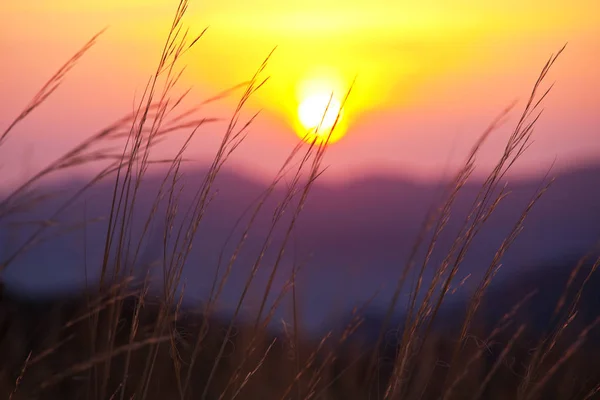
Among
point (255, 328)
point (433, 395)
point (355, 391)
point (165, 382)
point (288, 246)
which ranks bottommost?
point (433, 395)

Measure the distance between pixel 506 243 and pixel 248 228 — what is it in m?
0.54

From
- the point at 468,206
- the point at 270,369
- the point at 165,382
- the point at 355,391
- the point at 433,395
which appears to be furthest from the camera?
the point at 433,395

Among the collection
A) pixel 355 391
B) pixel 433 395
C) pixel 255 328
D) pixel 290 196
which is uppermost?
pixel 290 196

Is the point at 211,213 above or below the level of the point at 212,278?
above

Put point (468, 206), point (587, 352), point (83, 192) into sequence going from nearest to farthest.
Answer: point (83, 192) < point (468, 206) < point (587, 352)

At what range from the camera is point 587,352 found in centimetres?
316

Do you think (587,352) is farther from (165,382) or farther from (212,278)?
(212,278)

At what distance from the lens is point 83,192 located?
133 centimetres

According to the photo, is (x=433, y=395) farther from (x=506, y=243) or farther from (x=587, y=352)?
(x=506, y=243)

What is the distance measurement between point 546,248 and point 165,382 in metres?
2.80

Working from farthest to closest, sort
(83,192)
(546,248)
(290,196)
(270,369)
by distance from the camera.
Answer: (546,248)
(270,369)
(290,196)
(83,192)

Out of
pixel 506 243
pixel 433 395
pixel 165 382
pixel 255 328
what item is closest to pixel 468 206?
pixel 506 243

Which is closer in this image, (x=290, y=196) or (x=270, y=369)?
(x=290, y=196)

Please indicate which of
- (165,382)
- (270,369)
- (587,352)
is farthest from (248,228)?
(587,352)
